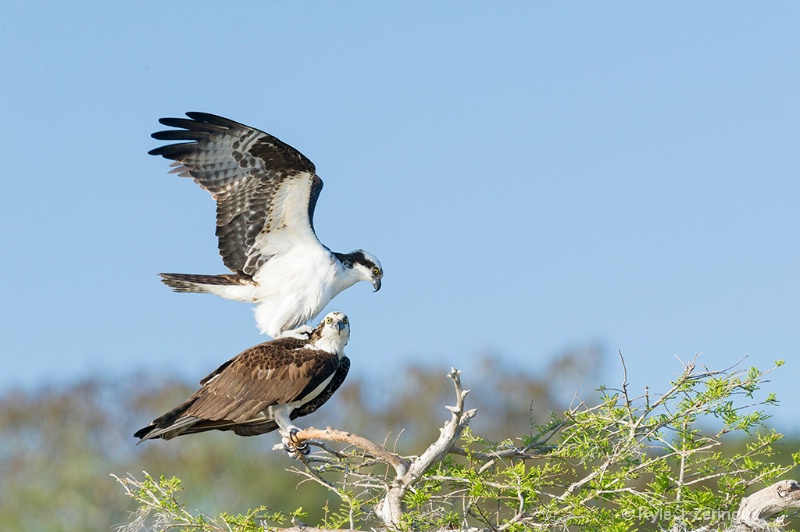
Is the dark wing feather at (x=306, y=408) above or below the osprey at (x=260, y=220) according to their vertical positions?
below

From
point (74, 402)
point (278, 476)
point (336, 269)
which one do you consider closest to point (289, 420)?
point (336, 269)

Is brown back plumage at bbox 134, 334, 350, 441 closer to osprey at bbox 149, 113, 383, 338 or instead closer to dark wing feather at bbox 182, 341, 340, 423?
dark wing feather at bbox 182, 341, 340, 423

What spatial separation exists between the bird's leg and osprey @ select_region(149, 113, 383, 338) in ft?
4.53

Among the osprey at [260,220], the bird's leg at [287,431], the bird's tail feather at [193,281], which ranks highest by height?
the osprey at [260,220]

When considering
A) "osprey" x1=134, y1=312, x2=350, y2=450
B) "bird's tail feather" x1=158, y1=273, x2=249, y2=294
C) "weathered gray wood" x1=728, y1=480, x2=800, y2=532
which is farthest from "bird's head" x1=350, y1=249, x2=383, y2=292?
"weathered gray wood" x1=728, y1=480, x2=800, y2=532

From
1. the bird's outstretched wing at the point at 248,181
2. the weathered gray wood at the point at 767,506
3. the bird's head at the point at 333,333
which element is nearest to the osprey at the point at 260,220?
the bird's outstretched wing at the point at 248,181

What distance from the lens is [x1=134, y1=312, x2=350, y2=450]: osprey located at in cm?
718

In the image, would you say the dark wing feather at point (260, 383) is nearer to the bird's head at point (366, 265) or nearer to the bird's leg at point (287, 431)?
the bird's leg at point (287, 431)

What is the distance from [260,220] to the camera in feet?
28.9

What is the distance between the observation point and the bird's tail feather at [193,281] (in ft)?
28.6

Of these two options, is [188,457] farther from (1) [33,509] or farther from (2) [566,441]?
(2) [566,441]

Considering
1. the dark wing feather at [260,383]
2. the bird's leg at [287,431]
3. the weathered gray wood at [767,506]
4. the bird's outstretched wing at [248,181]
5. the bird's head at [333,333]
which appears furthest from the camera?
the bird's outstretched wing at [248,181]

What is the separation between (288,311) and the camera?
28.4 feet

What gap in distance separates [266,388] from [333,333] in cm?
59
